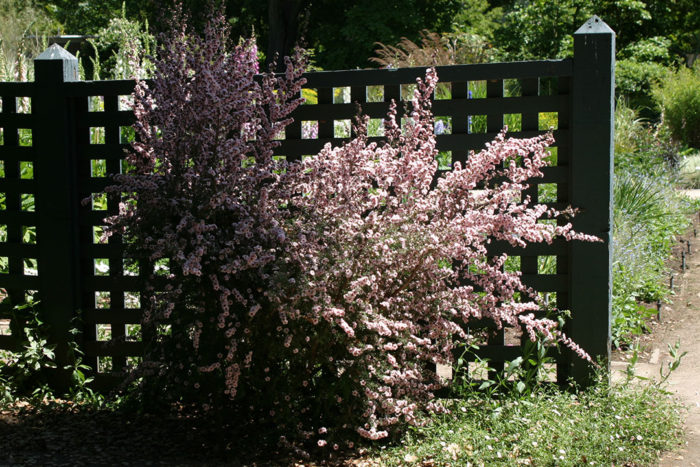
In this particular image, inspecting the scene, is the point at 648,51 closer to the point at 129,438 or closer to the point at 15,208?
the point at 15,208

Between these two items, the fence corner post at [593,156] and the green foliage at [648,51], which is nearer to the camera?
the fence corner post at [593,156]

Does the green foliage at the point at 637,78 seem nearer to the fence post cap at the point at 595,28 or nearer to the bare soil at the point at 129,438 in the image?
the bare soil at the point at 129,438

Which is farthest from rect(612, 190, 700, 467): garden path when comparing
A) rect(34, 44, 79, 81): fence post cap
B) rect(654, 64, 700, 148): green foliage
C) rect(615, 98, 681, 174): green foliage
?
rect(654, 64, 700, 148): green foliage

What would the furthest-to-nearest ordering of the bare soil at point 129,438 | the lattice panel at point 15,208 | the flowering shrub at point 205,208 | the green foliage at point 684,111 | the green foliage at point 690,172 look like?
the green foliage at point 684,111, the green foliage at point 690,172, the lattice panel at point 15,208, the bare soil at point 129,438, the flowering shrub at point 205,208

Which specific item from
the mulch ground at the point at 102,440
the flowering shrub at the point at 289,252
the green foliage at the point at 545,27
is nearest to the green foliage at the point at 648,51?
the green foliage at the point at 545,27

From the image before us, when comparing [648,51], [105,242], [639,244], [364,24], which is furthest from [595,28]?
[648,51]

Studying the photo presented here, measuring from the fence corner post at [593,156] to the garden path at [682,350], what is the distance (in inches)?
22.4

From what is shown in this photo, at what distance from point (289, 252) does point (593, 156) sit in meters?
1.73

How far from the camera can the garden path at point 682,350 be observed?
11.5 feet

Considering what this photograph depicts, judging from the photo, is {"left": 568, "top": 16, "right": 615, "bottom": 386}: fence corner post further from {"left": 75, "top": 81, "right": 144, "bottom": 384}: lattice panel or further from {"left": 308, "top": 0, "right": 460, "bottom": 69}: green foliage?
{"left": 308, "top": 0, "right": 460, "bottom": 69}: green foliage

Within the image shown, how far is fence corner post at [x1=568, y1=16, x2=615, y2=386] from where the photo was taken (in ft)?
12.7

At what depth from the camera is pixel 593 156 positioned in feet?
12.8

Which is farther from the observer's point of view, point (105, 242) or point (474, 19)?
point (474, 19)

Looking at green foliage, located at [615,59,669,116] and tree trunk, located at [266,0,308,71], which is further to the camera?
tree trunk, located at [266,0,308,71]
